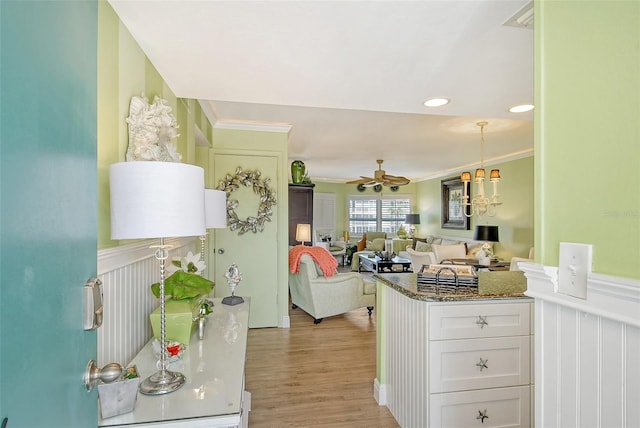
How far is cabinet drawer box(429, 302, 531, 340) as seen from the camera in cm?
183

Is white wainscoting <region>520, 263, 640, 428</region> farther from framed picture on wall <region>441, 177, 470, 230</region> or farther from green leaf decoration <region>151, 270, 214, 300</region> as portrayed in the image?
framed picture on wall <region>441, 177, 470, 230</region>

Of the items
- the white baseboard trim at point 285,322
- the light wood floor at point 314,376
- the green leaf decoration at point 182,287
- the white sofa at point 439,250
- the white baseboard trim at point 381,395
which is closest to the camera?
the green leaf decoration at point 182,287

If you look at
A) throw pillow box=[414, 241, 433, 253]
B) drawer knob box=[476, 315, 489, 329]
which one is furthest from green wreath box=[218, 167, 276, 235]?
throw pillow box=[414, 241, 433, 253]

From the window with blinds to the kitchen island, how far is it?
26.6ft

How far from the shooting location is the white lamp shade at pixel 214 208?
2087mm

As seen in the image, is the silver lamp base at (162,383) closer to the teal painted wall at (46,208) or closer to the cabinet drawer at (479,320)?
the teal painted wall at (46,208)

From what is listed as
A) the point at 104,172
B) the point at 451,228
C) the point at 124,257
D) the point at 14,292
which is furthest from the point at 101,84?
the point at 451,228

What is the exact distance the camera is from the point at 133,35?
4.96 ft

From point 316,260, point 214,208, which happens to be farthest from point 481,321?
point 316,260

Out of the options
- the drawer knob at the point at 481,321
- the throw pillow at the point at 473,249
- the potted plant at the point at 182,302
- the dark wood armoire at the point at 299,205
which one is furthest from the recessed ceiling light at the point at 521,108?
the throw pillow at the point at 473,249

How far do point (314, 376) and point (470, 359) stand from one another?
1403 millimetres

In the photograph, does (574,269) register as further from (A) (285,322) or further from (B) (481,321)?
(A) (285,322)

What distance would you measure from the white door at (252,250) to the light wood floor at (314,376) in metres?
0.33

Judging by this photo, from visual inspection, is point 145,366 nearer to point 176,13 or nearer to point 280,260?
point 176,13
